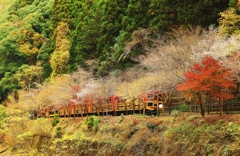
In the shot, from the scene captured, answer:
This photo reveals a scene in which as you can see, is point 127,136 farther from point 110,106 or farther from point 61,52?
point 61,52

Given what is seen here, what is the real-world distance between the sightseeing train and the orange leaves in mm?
7680

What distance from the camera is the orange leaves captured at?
20.9m

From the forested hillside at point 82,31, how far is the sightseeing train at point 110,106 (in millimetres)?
4139

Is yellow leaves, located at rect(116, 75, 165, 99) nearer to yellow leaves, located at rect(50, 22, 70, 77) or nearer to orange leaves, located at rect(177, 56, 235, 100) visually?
orange leaves, located at rect(177, 56, 235, 100)

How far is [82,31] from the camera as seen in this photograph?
4556cm

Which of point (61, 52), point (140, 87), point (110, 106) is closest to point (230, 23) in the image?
point (140, 87)

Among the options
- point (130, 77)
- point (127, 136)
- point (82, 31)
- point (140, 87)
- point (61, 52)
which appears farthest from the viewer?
point (61, 52)

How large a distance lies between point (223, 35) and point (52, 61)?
2745cm

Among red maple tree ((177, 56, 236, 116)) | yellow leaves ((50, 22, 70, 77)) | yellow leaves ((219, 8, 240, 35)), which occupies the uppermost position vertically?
yellow leaves ((50, 22, 70, 77))

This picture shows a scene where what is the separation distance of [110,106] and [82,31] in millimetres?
13664

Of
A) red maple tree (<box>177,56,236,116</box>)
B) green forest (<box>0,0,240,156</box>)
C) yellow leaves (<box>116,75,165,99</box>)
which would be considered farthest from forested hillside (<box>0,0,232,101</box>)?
red maple tree (<box>177,56,236,116</box>)

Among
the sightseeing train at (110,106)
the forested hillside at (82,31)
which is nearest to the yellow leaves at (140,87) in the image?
the sightseeing train at (110,106)

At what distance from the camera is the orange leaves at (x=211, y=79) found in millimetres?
20859

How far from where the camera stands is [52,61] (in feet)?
159
